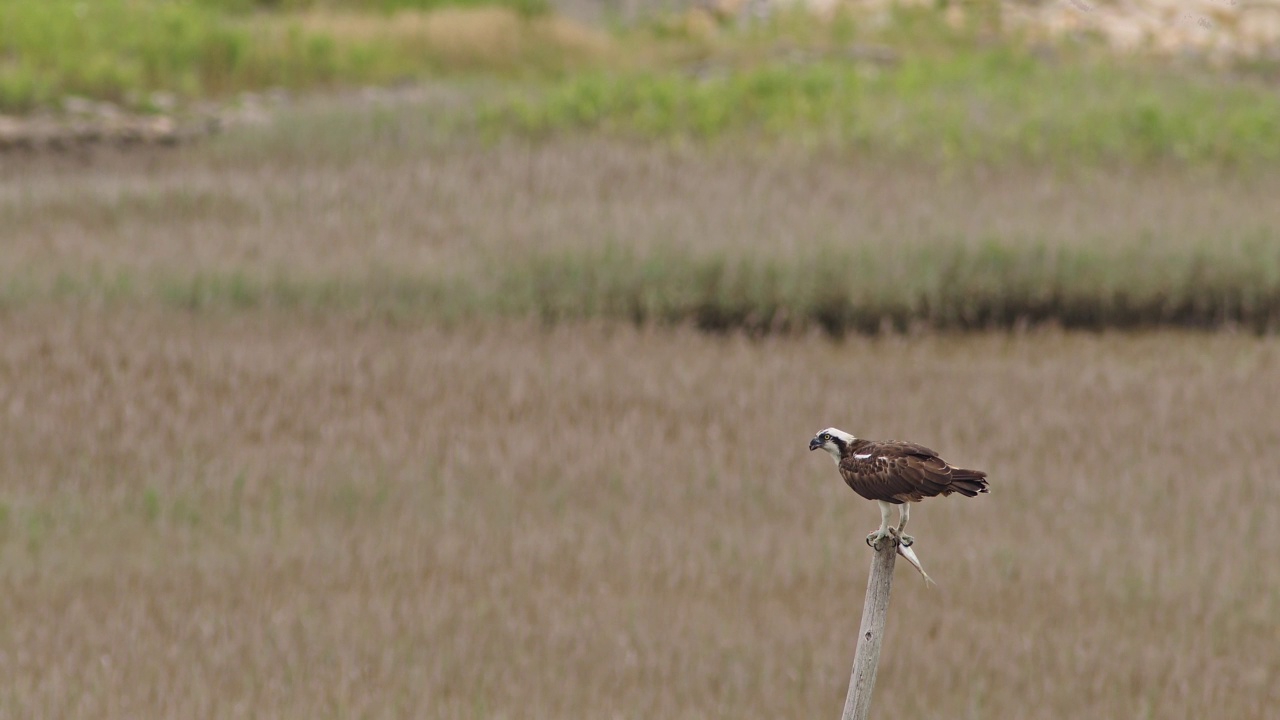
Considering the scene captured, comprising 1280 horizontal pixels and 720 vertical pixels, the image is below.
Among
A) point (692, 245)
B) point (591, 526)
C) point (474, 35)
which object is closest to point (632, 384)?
point (591, 526)

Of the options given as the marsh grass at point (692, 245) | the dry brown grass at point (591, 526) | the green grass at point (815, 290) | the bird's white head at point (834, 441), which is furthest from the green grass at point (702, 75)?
the bird's white head at point (834, 441)

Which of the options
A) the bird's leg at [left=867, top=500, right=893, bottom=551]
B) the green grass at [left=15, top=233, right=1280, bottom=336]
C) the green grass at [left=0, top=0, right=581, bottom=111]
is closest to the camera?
the bird's leg at [left=867, top=500, right=893, bottom=551]

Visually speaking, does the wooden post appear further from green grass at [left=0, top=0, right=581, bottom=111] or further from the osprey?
green grass at [left=0, top=0, right=581, bottom=111]

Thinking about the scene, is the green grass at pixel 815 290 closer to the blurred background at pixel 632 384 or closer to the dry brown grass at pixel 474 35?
the blurred background at pixel 632 384

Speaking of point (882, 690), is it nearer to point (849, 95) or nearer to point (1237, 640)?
point (1237, 640)

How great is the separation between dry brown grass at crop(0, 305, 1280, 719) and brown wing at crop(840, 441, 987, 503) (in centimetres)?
126

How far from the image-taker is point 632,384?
673 cm

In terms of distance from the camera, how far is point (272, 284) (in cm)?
829

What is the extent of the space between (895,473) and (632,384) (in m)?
4.49

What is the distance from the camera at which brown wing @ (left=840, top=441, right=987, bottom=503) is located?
2176 mm

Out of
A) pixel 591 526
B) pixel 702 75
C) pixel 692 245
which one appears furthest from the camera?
pixel 702 75

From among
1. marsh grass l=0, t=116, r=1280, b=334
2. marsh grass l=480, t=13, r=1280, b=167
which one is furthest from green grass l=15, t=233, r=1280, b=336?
marsh grass l=480, t=13, r=1280, b=167

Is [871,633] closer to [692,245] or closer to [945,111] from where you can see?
[692,245]

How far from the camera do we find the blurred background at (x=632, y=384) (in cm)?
389
